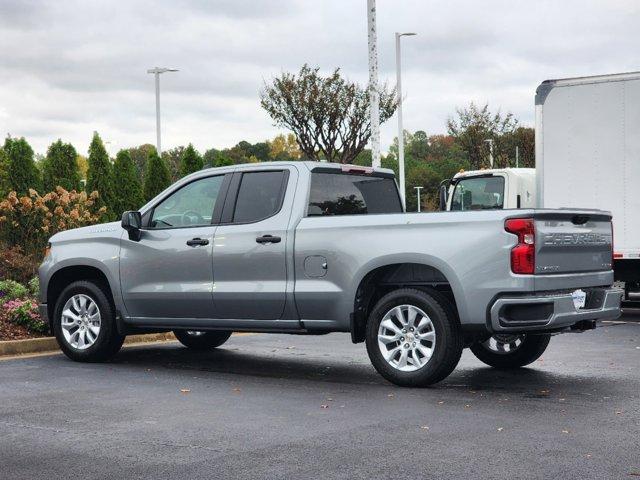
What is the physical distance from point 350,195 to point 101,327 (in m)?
2.96

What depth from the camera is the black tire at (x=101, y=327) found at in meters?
10.5

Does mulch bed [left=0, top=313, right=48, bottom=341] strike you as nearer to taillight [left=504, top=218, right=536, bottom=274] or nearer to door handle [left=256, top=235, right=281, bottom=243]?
door handle [left=256, top=235, right=281, bottom=243]

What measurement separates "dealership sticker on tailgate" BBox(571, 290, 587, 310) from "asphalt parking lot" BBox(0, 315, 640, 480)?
0.72 m

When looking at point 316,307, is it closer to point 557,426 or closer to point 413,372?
point 413,372

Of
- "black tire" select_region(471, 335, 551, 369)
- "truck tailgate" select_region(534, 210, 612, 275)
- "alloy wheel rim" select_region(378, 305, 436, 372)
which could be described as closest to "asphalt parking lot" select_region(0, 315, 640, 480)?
"black tire" select_region(471, 335, 551, 369)

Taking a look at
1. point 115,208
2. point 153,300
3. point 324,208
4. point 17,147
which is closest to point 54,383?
point 153,300

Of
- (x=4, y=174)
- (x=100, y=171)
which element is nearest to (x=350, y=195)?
(x=4, y=174)

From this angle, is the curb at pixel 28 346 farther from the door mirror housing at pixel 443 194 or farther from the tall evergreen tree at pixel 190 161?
the tall evergreen tree at pixel 190 161

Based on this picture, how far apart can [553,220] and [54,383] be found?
4660 mm

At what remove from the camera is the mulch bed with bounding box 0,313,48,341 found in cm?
1202

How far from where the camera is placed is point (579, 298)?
8672mm

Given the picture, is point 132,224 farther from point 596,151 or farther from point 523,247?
point 596,151

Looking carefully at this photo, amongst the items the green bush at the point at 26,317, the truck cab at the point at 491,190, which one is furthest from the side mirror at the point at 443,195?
the green bush at the point at 26,317

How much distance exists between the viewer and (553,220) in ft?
27.5
